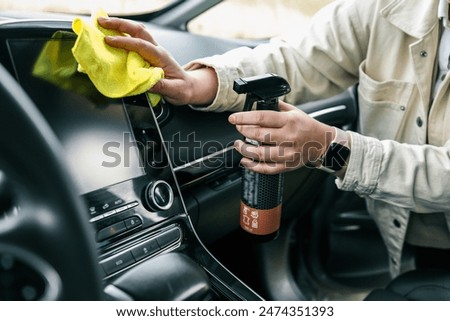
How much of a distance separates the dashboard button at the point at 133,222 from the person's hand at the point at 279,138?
0.18 meters

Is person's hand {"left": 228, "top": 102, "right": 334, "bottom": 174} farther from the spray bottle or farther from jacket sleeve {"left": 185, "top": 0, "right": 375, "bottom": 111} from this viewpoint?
jacket sleeve {"left": 185, "top": 0, "right": 375, "bottom": 111}

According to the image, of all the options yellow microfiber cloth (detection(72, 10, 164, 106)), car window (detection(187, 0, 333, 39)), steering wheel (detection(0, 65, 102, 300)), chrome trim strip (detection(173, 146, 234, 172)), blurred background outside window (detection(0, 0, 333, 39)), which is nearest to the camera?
steering wheel (detection(0, 65, 102, 300))

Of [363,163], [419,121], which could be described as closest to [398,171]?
[363,163]

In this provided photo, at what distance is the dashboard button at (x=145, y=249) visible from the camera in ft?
2.65

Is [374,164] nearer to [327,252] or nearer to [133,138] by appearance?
[133,138]

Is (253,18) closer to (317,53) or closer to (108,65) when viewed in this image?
(317,53)

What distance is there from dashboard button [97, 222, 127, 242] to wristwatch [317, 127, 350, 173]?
0.34m

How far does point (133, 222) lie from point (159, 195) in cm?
7

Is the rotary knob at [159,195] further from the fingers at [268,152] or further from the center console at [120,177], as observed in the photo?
the fingers at [268,152]

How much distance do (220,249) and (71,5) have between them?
0.66 m

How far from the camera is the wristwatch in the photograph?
918 millimetres

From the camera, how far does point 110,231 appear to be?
31.4 inches

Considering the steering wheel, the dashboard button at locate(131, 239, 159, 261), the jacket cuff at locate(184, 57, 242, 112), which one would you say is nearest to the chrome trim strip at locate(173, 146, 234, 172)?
the jacket cuff at locate(184, 57, 242, 112)
